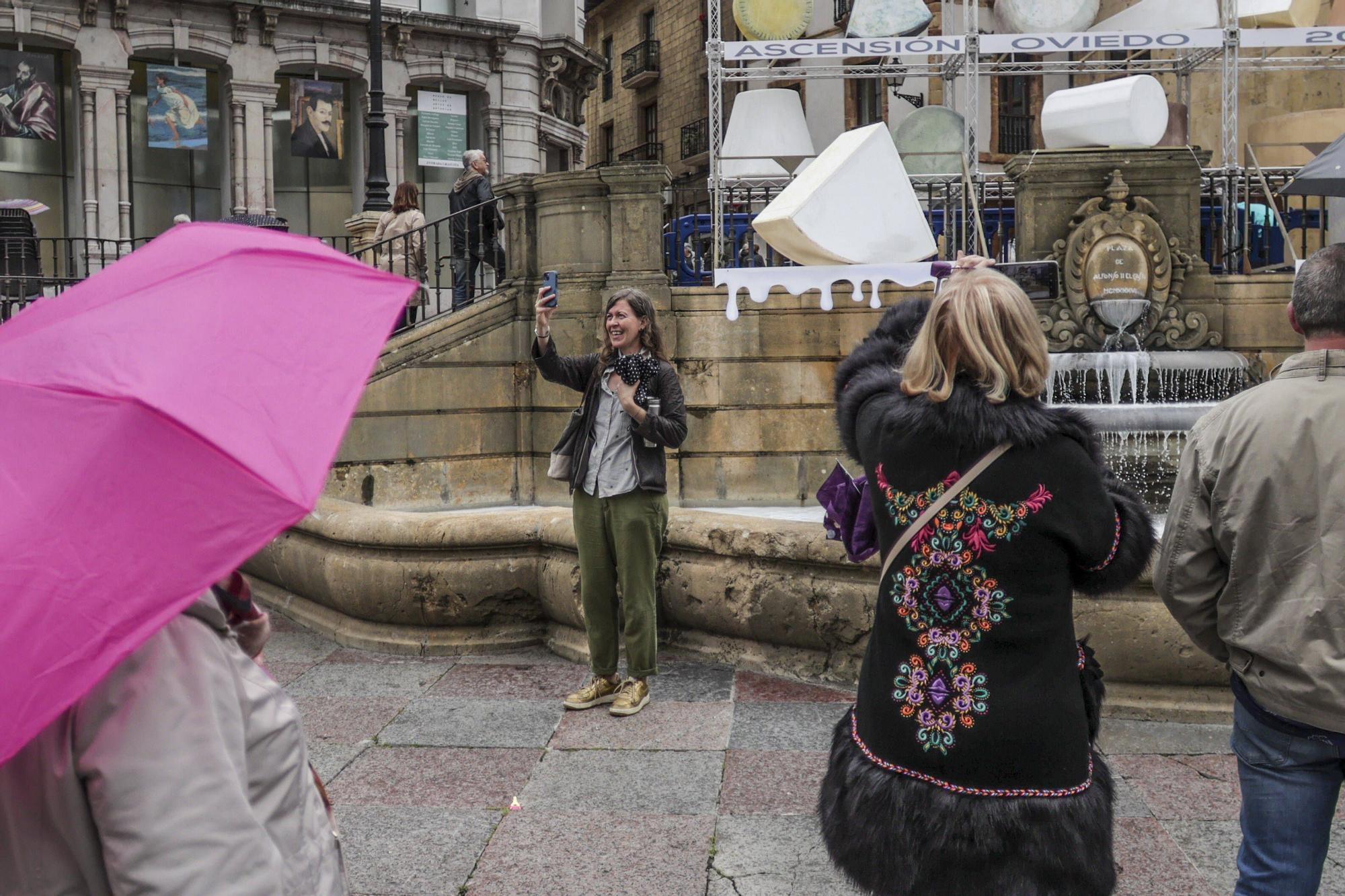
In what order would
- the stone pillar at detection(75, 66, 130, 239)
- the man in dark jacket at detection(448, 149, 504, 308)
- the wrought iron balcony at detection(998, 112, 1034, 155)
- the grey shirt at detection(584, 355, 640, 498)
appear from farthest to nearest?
the wrought iron balcony at detection(998, 112, 1034, 155), the stone pillar at detection(75, 66, 130, 239), the man in dark jacket at detection(448, 149, 504, 308), the grey shirt at detection(584, 355, 640, 498)

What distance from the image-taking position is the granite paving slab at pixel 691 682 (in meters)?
6.05

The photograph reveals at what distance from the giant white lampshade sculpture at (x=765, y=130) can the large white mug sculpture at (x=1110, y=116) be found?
17.6ft

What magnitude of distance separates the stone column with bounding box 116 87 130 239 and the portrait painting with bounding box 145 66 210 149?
0.71 meters

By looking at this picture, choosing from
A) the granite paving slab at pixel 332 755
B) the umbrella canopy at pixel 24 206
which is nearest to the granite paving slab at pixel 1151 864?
the granite paving slab at pixel 332 755

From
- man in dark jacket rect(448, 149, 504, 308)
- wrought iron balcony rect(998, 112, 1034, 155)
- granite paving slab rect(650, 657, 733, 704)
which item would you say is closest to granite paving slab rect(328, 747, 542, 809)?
granite paving slab rect(650, 657, 733, 704)

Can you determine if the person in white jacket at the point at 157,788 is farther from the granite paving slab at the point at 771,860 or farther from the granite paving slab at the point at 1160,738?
the granite paving slab at the point at 1160,738

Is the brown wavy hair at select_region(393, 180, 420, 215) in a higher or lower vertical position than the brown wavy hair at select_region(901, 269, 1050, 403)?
higher

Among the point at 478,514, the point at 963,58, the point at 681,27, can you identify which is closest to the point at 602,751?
the point at 478,514

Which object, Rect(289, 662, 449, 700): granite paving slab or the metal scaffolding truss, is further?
the metal scaffolding truss

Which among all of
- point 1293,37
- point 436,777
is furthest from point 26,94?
point 436,777

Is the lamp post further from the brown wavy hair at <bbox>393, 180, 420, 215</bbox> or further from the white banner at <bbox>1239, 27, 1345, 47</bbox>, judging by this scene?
the white banner at <bbox>1239, 27, 1345, 47</bbox>

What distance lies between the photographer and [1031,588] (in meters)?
2.94

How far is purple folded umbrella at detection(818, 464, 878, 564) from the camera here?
3.54 m

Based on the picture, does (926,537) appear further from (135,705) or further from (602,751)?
(602,751)
